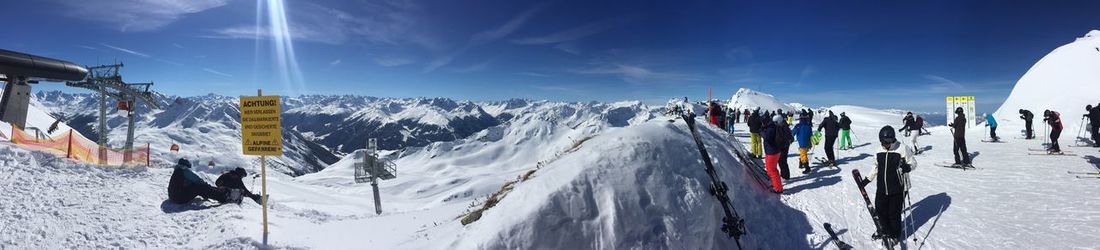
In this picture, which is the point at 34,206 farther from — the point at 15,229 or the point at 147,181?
the point at 147,181

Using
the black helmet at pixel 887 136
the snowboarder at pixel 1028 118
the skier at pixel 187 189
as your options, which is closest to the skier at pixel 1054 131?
the snowboarder at pixel 1028 118

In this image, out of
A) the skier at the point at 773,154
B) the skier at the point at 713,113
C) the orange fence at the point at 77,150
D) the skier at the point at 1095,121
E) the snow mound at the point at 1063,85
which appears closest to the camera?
the skier at the point at 773,154

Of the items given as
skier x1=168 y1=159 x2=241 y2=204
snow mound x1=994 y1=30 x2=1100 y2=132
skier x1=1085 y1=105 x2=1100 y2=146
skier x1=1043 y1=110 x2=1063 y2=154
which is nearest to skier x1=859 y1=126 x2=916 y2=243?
skier x1=1043 y1=110 x2=1063 y2=154

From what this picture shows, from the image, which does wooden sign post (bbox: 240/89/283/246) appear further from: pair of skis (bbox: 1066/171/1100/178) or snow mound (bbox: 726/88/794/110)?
snow mound (bbox: 726/88/794/110)

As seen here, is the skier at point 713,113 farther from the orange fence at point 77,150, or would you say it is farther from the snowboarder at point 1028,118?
the orange fence at point 77,150

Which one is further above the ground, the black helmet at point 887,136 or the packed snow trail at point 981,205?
the black helmet at point 887,136
